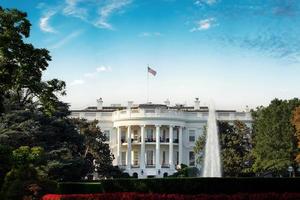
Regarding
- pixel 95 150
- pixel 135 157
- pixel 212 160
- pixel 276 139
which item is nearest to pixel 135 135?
pixel 135 157

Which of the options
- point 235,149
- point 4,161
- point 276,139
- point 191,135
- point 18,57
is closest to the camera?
point 18,57

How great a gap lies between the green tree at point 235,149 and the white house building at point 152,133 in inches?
532

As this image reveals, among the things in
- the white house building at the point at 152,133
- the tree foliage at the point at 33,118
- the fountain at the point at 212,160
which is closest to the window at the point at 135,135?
the white house building at the point at 152,133

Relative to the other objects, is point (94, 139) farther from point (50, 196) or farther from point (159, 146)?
point (50, 196)

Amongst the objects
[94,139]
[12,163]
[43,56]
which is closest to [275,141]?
[94,139]

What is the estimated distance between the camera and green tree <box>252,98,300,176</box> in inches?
2373

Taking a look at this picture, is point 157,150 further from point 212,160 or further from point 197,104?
point 212,160

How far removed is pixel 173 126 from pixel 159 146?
11.3 ft

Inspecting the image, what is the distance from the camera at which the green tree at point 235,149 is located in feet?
224

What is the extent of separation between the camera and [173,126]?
85.7 metres

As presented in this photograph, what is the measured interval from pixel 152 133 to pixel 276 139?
2887 cm

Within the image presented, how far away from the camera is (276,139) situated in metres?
61.2

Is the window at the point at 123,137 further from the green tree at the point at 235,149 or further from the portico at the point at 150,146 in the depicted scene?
the green tree at the point at 235,149

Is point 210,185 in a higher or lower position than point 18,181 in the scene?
lower
